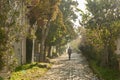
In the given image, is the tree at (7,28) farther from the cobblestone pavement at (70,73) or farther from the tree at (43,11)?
the tree at (43,11)

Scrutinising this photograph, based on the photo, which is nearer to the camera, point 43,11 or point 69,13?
point 43,11

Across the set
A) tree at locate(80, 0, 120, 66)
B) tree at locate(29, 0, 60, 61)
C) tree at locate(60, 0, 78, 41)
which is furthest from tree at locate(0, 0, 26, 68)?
tree at locate(60, 0, 78, 41)

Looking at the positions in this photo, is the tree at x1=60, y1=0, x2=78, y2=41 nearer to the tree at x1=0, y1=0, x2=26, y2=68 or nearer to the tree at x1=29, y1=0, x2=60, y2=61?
the tree at x1=29, y1=0, x2=60, y2=61

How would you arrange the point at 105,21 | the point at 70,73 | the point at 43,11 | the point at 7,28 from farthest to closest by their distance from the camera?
the point at 43,11 < the point at 105,21 < the point at 70,73 < the point at 7,28

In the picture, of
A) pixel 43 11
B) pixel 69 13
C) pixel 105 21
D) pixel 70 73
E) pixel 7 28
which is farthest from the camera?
pixel 69 13

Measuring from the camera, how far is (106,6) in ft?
96.4

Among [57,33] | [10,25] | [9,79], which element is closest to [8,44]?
[10,25]

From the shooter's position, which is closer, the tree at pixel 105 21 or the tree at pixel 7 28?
the tree at pixel 7 28

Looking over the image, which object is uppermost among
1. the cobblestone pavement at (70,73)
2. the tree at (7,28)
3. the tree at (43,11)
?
the tree at (43,11)

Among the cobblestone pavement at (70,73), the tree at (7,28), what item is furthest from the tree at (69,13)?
the tree at (7,28)

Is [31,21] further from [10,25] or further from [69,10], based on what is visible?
[69,10]

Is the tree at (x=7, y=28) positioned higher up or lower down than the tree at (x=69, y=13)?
lower down

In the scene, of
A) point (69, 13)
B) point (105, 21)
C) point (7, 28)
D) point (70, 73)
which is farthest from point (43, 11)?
point (69, 13)

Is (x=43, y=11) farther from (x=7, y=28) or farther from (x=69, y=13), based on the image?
(x=69, y=13)
